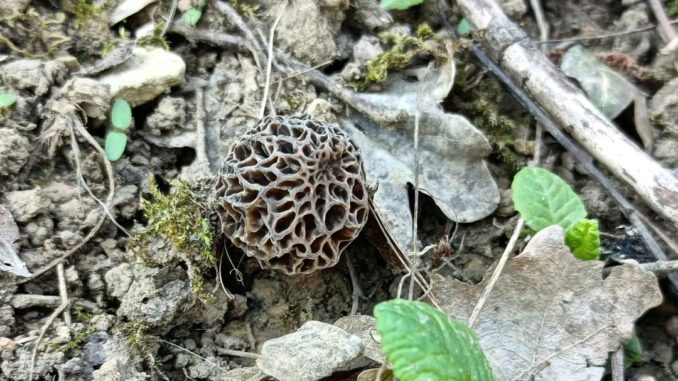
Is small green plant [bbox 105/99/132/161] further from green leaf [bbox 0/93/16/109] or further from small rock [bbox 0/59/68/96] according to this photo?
green leaf [bbox 0/93/16/109]

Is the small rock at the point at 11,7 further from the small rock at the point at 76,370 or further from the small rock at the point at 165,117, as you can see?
the small rock at the point at 76,370

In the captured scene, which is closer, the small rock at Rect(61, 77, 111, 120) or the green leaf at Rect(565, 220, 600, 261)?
the green leaf at Rect(565, 220, 600, 261)

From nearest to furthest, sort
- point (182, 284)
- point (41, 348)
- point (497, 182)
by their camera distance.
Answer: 1. point (41, 348)
2. point (182, 284)
3. point (497, 182)

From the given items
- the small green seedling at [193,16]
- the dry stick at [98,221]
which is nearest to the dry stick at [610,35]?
the small green seedling at [193,16]

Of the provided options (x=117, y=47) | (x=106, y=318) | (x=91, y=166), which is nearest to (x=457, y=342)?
(x=106, y=318)

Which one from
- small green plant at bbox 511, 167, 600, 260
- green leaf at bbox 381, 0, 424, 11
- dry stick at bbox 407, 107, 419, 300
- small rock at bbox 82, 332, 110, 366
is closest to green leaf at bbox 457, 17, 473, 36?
green leaf at bbox 381, 0, 424, 11

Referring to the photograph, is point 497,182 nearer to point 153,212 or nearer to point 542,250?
point 542,250
